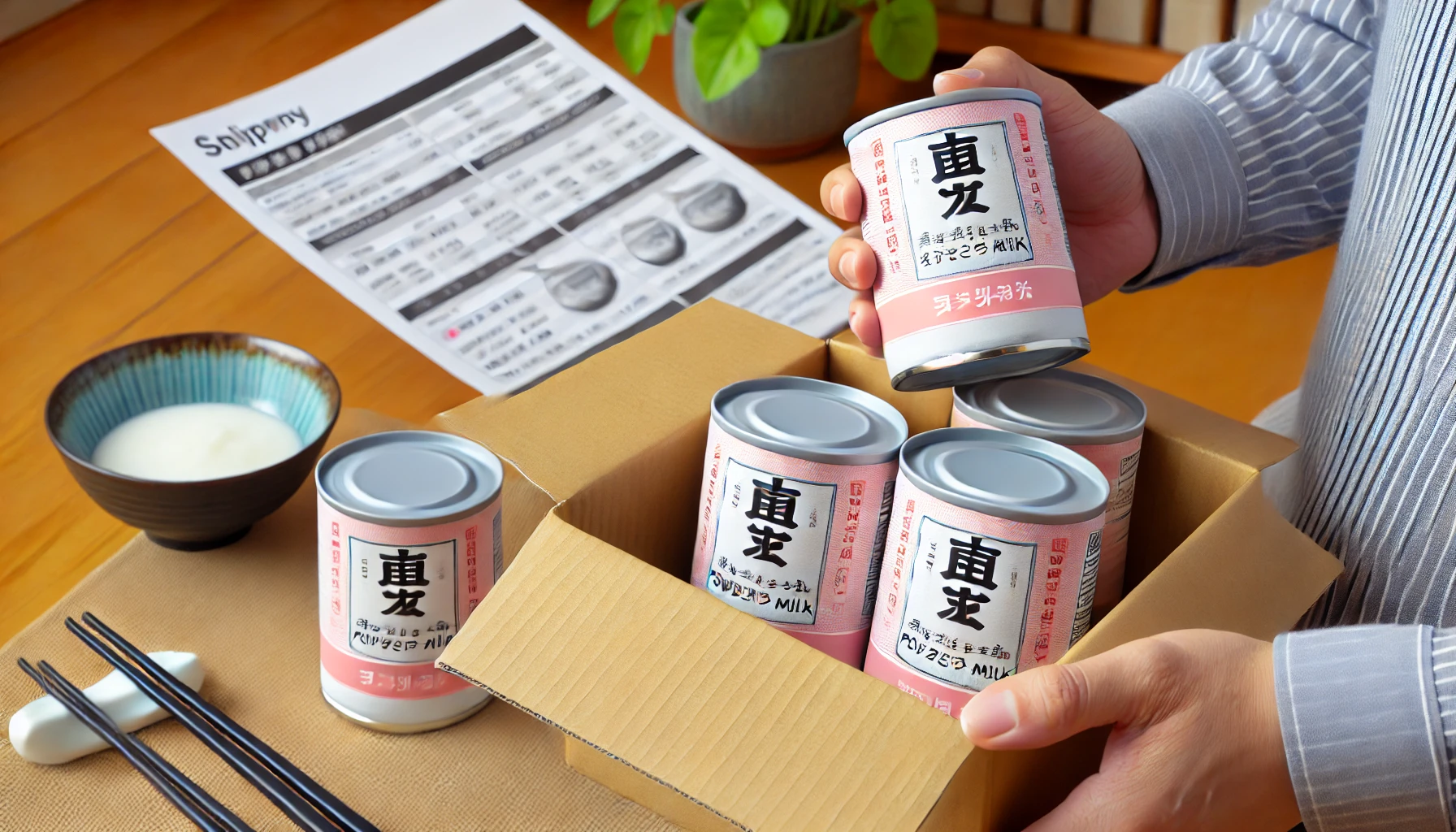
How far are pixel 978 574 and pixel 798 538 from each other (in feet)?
0.27

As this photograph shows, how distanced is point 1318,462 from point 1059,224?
0.85 ft

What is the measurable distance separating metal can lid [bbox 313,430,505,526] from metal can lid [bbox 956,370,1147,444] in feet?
0.78

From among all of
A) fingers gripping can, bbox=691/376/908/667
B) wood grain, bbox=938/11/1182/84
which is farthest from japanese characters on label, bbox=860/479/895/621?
wood grain, bbox=938/11/1182/84

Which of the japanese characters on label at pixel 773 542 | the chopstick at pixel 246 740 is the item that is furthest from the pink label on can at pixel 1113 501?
the chopstick at pixel 246 740

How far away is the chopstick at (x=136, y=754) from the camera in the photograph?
1.65 feet

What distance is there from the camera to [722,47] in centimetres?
102

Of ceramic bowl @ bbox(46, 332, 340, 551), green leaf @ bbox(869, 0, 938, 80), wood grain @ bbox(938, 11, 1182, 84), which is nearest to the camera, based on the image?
ceramic bowl @ bbox(46, 332, 340, 551)

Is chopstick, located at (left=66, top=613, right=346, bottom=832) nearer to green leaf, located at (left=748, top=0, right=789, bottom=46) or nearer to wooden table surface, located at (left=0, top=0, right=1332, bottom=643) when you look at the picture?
wooden table surface, located at (left=0, top=0, right=1332, bottom=643)

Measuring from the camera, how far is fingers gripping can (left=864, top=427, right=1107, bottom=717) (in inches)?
18.6

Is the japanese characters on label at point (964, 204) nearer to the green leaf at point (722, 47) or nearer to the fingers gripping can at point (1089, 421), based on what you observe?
the fingers gripping can at point (1089, 421)

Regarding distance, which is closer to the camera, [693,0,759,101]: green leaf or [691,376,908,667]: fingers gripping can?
[691,376,908,667]: fingers gripping can

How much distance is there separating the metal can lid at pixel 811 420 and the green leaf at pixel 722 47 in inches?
19.6

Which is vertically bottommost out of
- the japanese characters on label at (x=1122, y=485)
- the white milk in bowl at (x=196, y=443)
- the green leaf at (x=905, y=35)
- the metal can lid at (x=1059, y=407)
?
the white milk in bowl at (x=196, y=443)

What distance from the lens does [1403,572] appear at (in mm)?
613
